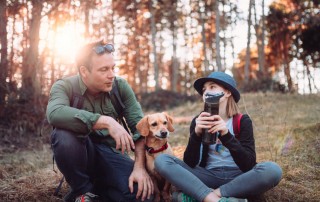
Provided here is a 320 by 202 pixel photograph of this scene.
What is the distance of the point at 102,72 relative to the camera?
3.62 metres

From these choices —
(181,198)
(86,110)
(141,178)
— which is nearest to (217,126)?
(181,198)

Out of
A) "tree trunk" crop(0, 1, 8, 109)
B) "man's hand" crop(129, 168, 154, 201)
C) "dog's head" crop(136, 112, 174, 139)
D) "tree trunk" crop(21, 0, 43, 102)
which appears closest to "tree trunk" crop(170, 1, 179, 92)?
"tree trunk" crop(21, 0, 43, 102)

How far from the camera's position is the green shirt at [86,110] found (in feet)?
10.9

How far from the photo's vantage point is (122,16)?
968 inches

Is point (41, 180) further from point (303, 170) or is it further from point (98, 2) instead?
point (98, 2)

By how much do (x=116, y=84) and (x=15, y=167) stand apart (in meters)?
2.91

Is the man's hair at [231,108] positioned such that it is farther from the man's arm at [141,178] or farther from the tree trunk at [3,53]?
the tree trunk at [3,53]

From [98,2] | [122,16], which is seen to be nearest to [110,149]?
[98,2]

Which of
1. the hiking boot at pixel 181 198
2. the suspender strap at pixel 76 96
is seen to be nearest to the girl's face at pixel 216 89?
the hiking boot at pixel 181 198

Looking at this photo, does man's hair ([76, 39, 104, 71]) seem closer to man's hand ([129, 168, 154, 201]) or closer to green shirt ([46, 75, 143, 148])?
green shirt ([46, 75, 143, 148])

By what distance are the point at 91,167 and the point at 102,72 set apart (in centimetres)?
103

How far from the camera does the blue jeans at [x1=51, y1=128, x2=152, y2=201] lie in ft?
11.1

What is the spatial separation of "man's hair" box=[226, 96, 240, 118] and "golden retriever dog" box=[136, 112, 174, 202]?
0.71m

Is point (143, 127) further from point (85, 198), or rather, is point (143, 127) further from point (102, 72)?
point (85, 198)
